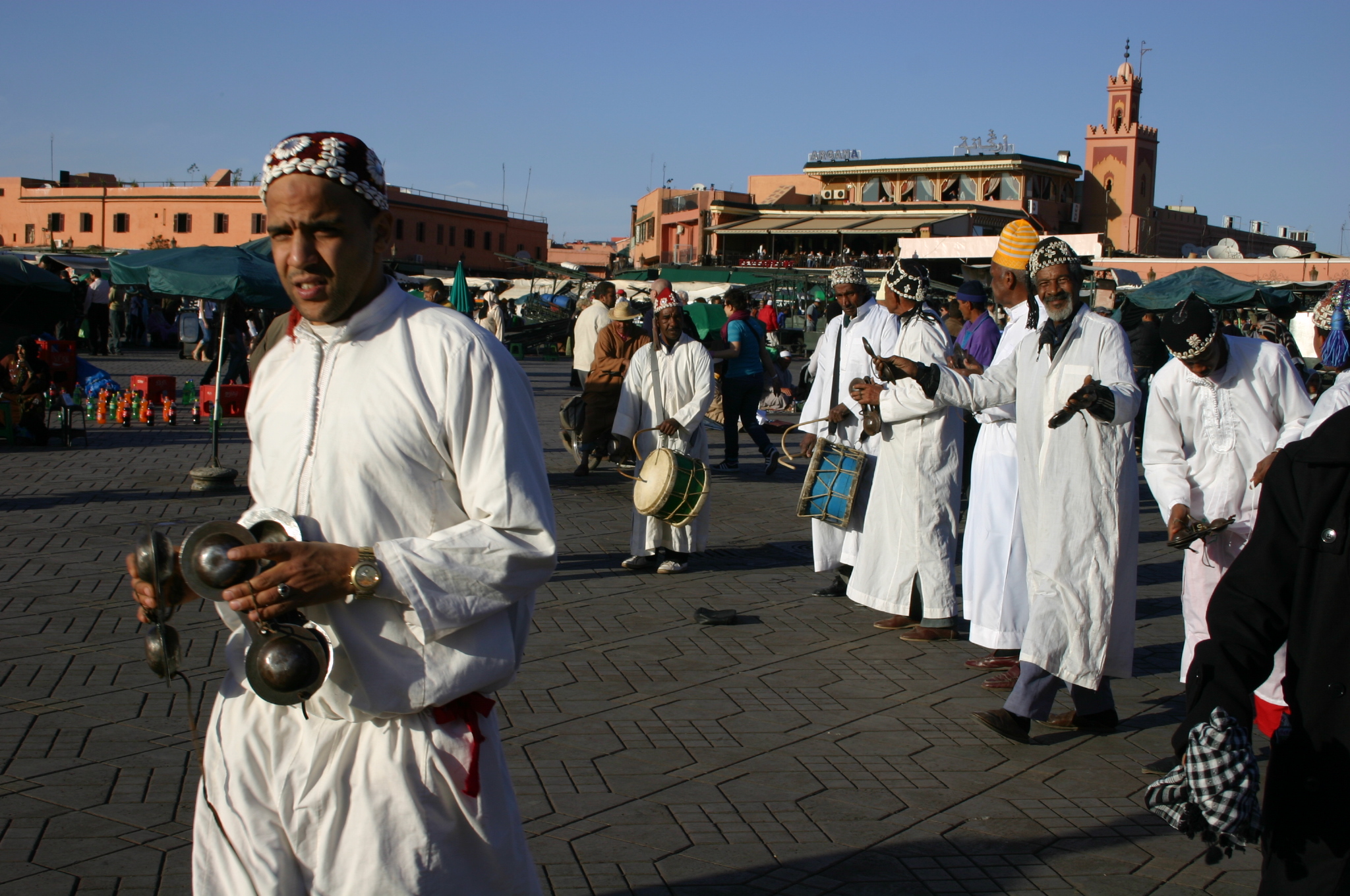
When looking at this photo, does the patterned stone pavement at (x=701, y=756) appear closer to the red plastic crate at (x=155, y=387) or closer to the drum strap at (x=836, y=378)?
the drum strap at (x=836, y=378)

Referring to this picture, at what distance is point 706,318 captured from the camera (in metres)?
22.4

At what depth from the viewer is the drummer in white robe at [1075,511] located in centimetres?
512

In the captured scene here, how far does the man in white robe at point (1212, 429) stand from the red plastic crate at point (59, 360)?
496 inches

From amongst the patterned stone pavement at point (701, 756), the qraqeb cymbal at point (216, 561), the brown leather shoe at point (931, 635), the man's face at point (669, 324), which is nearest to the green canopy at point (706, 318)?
the man's face at point (669, 324)

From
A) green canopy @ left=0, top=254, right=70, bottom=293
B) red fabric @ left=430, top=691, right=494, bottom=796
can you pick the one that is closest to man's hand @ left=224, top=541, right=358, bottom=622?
red fabric @ left=430, top=691, right=494, bottom=796

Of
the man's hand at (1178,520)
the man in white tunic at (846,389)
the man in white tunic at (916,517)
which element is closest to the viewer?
the man's hand at (1178,520)

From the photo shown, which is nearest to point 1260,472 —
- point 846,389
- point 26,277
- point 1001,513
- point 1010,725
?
point 1010,725

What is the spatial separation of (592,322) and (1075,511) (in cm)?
1087

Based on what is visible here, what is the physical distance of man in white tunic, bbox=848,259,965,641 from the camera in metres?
7.00

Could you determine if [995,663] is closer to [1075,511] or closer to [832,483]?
[1075,511]

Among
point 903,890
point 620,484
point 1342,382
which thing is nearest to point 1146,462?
point 1342,382

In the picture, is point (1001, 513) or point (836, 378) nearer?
point (1001, 513)

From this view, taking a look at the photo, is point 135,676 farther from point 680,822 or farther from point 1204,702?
point 1204,702

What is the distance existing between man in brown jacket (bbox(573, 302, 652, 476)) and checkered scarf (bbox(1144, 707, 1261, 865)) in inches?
363
